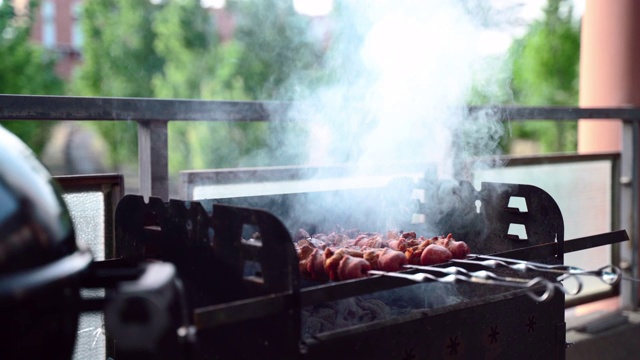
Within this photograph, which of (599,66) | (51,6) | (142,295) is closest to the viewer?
(142,295)

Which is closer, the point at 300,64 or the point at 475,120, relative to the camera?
the point at 475,120

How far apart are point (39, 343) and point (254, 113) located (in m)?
1.77

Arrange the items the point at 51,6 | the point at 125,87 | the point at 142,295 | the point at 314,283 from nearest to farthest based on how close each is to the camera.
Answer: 1. the point at 142,295
2. the point at 314,283
3. the point at 125,87
4. the point at 51,6

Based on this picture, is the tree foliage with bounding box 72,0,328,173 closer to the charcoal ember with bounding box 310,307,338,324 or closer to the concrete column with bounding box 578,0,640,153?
the concrete column with bounding box 578,0,640,153

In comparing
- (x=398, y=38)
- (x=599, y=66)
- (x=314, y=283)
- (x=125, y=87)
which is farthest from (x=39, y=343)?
(x=125, y=87)

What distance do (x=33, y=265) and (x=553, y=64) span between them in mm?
31480

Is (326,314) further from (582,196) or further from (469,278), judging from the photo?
(582,196)

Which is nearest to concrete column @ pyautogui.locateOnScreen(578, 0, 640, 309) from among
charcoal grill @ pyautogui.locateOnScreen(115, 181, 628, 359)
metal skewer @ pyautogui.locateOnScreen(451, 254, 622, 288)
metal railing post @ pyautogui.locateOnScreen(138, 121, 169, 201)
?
charcoal grill @ pyautogui.locateOnScreen(115, 181, 628, 359)

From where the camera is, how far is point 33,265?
1491 mm

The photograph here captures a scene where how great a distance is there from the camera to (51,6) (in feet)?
133

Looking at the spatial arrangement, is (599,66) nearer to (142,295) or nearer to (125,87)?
(142,295)

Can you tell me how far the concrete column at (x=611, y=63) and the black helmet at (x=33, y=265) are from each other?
4610 millimetres

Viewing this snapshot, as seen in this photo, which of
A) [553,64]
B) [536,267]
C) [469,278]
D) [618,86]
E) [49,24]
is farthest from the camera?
[49,24]

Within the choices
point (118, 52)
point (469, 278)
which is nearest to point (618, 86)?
point (469, 278)
